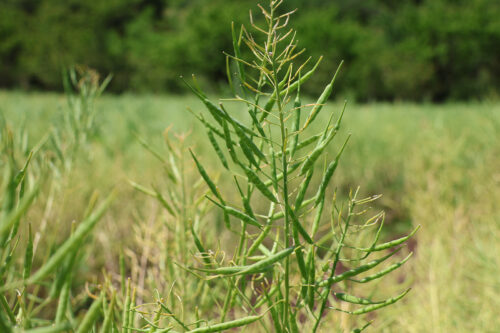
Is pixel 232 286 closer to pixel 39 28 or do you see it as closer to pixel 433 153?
pixel 433 153

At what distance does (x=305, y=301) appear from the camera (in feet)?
0.78

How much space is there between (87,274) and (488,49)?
19176mm

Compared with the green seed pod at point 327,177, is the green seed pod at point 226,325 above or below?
below

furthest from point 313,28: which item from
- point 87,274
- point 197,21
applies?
Answer: point 87,274

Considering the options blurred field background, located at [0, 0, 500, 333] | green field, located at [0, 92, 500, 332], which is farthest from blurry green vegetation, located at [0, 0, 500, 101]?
green field, located at [0, 92, 500, 332]

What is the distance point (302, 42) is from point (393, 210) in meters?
10.9

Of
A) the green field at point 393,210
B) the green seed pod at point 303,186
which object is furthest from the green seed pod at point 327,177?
the green field at point 393,210

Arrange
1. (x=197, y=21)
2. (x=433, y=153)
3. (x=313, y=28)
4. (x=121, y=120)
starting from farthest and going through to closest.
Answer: (x=197, y=21)
(x=313, y=28)
(x=121, y=120)
(x=433, y=153)

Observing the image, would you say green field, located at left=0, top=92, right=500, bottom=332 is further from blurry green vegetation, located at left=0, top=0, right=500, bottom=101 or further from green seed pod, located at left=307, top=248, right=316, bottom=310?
blurry green vegetation, located at left=0, top=0, right=500, bottom=101

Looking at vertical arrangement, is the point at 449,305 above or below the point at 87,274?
above

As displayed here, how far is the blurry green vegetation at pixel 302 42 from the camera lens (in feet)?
51.1

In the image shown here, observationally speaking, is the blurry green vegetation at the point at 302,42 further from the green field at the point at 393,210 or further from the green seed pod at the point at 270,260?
the green seed pod at the point at 270,260

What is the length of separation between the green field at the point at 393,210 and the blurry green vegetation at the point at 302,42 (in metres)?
8.59

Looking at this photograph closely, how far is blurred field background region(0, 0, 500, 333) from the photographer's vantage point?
5.35 feet
